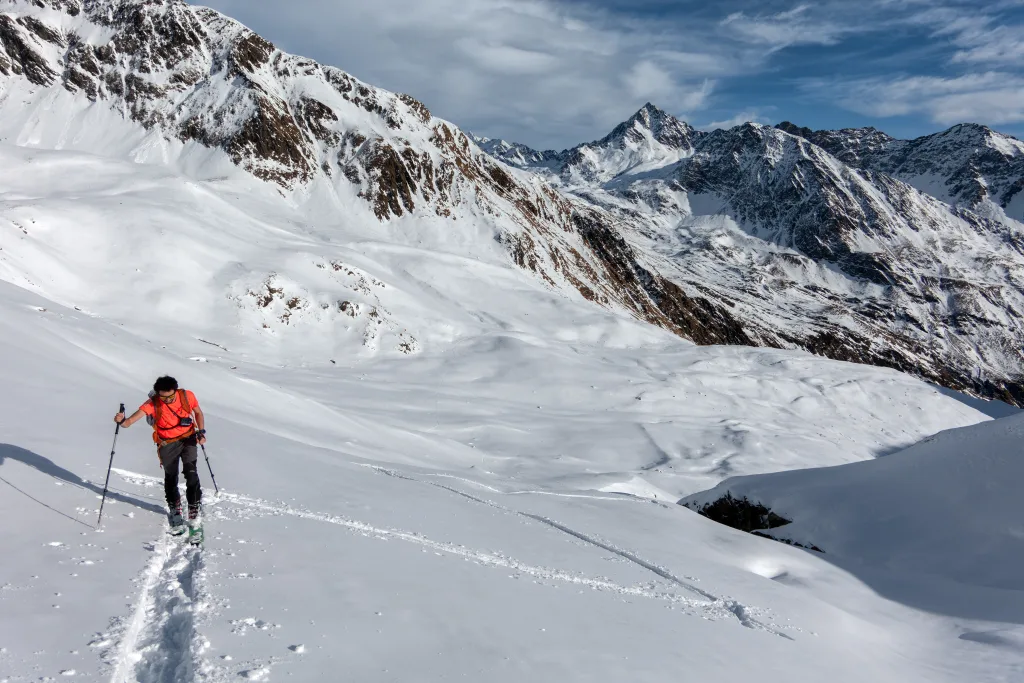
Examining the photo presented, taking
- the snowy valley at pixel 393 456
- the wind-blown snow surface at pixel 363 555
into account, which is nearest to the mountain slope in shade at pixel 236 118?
the snowy valley at pixel 393 456

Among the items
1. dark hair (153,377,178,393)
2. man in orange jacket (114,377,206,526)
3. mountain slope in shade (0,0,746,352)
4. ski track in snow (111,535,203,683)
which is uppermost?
mountain slope in shade (0,0,746,352)

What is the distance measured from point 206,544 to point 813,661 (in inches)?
294

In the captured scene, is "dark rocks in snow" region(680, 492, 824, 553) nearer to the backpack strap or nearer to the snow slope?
the snow slope

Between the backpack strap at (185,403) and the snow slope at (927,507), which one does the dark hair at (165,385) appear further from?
the snow slope at (927,507)

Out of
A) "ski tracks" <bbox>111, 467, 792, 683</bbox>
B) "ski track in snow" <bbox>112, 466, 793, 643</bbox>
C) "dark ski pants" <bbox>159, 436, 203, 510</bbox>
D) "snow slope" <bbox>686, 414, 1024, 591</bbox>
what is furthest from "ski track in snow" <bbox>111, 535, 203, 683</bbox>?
"snow slope" <bbox>686, 414, 1024, 591</bbox>

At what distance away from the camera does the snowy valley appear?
19.3 feet

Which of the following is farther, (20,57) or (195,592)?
(20,57)

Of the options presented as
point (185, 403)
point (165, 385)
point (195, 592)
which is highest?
point (165, 385)

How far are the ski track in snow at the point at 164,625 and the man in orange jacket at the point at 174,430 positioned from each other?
1100 millimetres

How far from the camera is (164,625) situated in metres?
5.27

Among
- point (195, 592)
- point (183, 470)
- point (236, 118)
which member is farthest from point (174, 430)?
point (236, 118)

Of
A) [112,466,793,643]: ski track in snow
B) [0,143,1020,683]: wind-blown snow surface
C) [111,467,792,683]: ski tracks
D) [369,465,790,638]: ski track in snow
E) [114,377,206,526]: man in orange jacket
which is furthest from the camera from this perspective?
[369,465,790,638]: ski track in snow

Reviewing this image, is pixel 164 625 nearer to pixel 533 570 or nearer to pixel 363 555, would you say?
pixel 363 555

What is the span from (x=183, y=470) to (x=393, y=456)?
41.6ft
